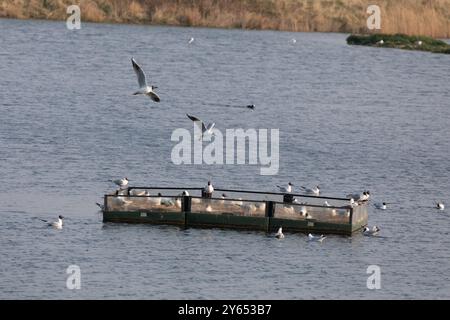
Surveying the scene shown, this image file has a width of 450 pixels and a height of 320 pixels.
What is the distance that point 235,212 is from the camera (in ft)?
209

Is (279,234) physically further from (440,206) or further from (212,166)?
(212,166)

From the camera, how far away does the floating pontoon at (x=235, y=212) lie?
208 ft

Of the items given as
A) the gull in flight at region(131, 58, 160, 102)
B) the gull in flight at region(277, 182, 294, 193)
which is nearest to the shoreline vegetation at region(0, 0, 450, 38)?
the gull in flight at region(277, 182, 294, 193)

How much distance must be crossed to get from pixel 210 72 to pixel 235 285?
65.4 meters

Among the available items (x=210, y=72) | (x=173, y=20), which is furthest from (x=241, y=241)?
(x=173, y=20)

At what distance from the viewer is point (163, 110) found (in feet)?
331

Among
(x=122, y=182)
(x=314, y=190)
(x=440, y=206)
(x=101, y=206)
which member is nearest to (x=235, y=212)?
(x=101, y=206)

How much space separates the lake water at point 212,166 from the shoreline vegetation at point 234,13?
49.6 inches

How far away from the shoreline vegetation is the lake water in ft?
4.14

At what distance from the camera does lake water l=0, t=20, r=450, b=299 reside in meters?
57.7

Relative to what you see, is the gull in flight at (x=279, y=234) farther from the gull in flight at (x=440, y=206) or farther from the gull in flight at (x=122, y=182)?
the gull in flight at (x=440, y=206)

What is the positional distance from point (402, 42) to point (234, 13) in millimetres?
16752

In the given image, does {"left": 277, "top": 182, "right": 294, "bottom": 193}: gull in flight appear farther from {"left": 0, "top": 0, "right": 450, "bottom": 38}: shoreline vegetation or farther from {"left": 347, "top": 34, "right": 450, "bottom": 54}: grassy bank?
{"left": 0, "top": 0, "right": 450, "bottom": 38}: shoreline vegetation
